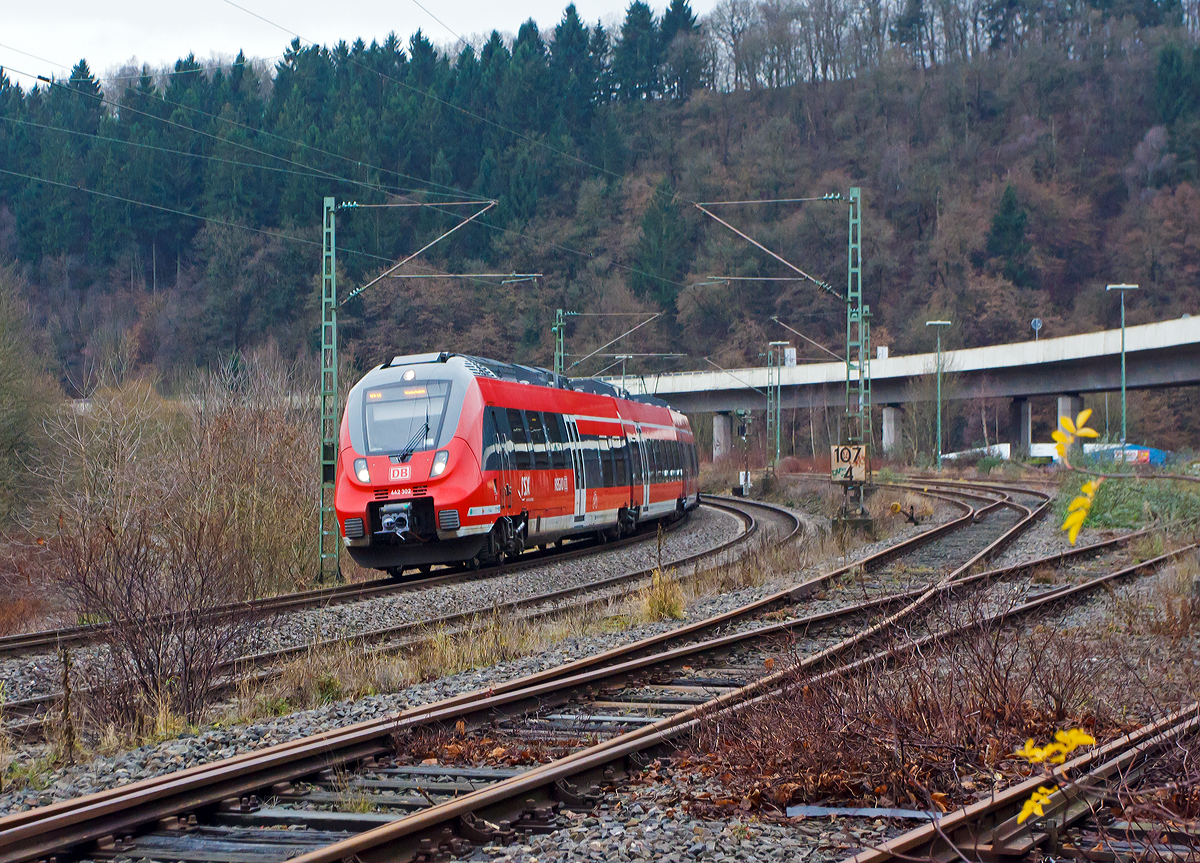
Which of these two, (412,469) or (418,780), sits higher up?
(412,469)

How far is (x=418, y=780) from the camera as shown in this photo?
6.62 m

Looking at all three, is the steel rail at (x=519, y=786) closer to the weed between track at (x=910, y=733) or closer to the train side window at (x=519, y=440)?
the weed between track at (x=910, y=733)

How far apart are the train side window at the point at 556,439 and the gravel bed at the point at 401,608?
1.85m

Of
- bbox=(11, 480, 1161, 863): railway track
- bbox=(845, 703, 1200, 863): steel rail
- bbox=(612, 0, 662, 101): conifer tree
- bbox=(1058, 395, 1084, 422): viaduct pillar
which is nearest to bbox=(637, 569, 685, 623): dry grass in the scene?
bbox=(11, 480, 1161, 863): railway track

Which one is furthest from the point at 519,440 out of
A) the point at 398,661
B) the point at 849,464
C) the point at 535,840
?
the point at 535,840

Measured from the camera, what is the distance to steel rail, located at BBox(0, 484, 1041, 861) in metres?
5.46

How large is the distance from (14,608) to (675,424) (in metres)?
19.0

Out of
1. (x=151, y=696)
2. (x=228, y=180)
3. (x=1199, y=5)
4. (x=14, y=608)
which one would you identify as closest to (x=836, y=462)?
(x=14, y=608)

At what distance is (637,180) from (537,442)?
246 feet

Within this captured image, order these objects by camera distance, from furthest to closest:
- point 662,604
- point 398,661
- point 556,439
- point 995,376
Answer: point 995,376
point 556,439
point 662,604
point 398,661

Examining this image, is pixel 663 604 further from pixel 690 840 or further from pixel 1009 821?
pixel 1009 821

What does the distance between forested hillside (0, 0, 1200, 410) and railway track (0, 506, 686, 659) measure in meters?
52.5

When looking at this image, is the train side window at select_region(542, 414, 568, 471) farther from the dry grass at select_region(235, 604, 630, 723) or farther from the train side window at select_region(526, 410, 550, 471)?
the dry grass at select_region(235, 604, 630, 723)

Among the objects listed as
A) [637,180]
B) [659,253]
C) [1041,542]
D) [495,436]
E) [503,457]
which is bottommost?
[1041,542]
